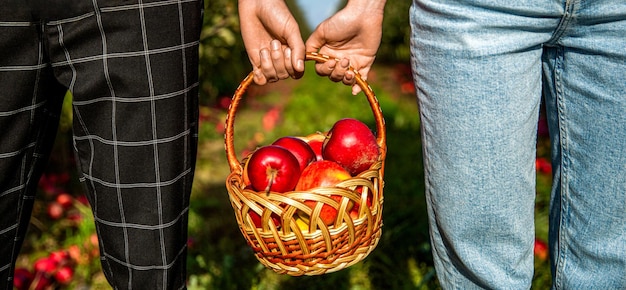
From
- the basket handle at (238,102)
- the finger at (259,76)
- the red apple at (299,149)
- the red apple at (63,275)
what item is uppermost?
the finger at (259,76)

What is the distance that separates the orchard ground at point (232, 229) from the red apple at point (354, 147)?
858 mm

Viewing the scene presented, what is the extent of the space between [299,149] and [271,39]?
0.27 m

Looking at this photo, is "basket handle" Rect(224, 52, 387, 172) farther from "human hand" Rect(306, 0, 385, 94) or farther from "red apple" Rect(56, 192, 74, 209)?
"red apple" Rect(56, 192, 74, 209)

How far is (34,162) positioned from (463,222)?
0.94m

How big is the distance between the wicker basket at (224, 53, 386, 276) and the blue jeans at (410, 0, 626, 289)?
0.49ft

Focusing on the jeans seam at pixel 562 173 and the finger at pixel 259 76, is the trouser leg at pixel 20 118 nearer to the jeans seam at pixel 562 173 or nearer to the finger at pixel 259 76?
the finger at pixel 259 76

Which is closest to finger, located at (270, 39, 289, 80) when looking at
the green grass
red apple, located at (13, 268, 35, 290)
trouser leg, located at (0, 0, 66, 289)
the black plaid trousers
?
the black plaid trousers

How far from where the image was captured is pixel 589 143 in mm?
1297

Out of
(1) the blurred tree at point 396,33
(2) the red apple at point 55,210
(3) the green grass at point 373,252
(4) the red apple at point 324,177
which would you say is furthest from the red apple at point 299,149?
(1) the blurred tree at point 396,33

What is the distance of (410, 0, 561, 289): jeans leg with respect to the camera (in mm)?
1208

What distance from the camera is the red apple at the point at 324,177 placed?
144cm

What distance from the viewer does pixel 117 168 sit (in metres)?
1.46

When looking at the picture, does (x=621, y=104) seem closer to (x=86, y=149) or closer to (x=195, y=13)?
(x=195, y=13)

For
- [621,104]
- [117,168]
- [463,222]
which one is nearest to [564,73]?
[621,104]
